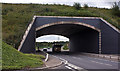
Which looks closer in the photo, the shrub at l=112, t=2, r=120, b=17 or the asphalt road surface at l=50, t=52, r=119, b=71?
the asphalt road surface at l=50, t=52, r=119, b=71

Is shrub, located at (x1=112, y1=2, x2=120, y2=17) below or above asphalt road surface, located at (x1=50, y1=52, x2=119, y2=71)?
above

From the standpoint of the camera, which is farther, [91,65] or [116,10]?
[116,10]

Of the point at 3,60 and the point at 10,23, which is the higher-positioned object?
the point at 10,23

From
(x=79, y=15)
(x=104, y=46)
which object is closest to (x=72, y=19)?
(x=79, y=15)

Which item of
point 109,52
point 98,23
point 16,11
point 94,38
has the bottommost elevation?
point 109,52

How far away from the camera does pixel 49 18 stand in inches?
1379

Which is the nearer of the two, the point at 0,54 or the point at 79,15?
the point at 0,54

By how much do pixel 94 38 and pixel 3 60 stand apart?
2706cm

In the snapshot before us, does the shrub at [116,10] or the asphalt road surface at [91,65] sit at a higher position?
the shrub at [116,10]

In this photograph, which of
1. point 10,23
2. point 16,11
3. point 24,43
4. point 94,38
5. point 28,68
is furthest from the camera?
point 16,11

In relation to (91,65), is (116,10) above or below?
above

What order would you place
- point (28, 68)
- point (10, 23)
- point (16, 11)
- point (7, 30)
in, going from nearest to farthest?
1. point (28, 68)
2. point (7, 30)
3. point (10, 23)
4. point (16, 11)

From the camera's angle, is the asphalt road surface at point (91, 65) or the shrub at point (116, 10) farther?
the shrub at point (116, 10)

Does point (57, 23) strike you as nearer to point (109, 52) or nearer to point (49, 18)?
point (49, 18)
